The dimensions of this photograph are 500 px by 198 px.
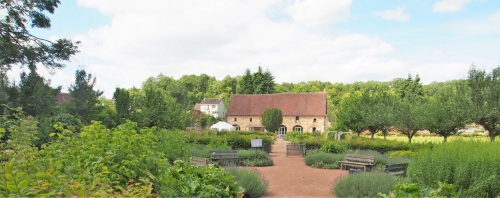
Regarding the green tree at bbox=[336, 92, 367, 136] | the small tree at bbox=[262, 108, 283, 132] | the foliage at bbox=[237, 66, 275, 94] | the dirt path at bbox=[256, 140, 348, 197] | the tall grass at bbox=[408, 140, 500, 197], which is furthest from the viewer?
the foliage at bbox=[237, 66, 275, 94]

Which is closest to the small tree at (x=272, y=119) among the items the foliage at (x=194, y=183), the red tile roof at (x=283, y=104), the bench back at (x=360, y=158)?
the red tile roof at (x=283, y=104)

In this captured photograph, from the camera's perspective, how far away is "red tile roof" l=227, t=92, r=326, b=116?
153ft

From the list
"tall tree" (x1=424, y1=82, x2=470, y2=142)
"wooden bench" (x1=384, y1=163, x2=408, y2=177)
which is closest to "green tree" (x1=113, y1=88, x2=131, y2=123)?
"wooden bench" (x1=384, y1=163, x2=408, y2=177)

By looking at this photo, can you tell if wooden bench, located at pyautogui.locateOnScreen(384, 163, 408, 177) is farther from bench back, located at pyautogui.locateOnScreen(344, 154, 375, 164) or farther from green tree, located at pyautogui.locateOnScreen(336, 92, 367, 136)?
green tree, located at pyautogui.locateOnScreen(336, 92, 367, 136)

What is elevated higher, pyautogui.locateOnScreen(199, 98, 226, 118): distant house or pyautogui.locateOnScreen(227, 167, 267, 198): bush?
pyautogui.locateOnScreen(199, 98, 226, 118): distant house

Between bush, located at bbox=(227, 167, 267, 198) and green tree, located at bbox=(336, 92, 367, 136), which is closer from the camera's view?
bush, located at bbox=(227, 167, 267, 198)

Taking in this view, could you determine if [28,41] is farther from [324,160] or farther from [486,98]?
[486,98]

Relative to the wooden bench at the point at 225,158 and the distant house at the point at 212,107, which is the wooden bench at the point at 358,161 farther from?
the distant house at the point at 212,107

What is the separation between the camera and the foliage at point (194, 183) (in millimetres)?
4438

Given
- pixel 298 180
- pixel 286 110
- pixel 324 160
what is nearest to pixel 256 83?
pixel 286 110

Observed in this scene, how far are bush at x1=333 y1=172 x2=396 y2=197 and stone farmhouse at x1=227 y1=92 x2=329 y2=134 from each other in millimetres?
37493

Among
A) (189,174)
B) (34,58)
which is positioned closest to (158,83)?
(34,58)

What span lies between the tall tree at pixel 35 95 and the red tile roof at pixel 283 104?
1291 inches

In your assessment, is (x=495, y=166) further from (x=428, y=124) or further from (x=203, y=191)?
(x=428, y=124)
